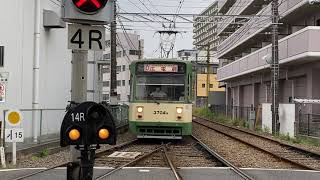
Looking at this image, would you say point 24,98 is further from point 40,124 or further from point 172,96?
point 172,96

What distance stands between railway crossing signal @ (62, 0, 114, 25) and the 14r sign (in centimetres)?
27

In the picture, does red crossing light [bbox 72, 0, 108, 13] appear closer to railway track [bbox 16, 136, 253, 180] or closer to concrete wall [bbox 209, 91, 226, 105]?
railway track [bbox 16, 136, 253, 180]

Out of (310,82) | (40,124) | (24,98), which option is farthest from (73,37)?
(310,82)

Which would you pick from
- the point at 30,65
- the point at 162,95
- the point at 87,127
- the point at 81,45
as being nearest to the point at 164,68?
the point at 162,95

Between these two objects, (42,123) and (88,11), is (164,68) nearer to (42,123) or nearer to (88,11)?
(42,123)

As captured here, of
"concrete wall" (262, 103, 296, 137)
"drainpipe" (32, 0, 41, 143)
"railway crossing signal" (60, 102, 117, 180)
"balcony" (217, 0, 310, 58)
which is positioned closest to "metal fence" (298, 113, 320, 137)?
"concrete wall" (262, 103, 296, 137)

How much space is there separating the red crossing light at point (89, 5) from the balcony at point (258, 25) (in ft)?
83.5

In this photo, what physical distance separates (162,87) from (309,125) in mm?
9653

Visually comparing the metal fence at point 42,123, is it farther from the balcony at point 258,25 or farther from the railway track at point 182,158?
the balcony at point 258,25

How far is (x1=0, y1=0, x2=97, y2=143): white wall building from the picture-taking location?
19578mm

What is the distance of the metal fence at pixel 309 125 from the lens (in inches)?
1068

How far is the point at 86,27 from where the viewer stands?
7.06 m

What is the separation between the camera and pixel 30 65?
21.2 meters

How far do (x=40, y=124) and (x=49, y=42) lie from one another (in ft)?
18.3
